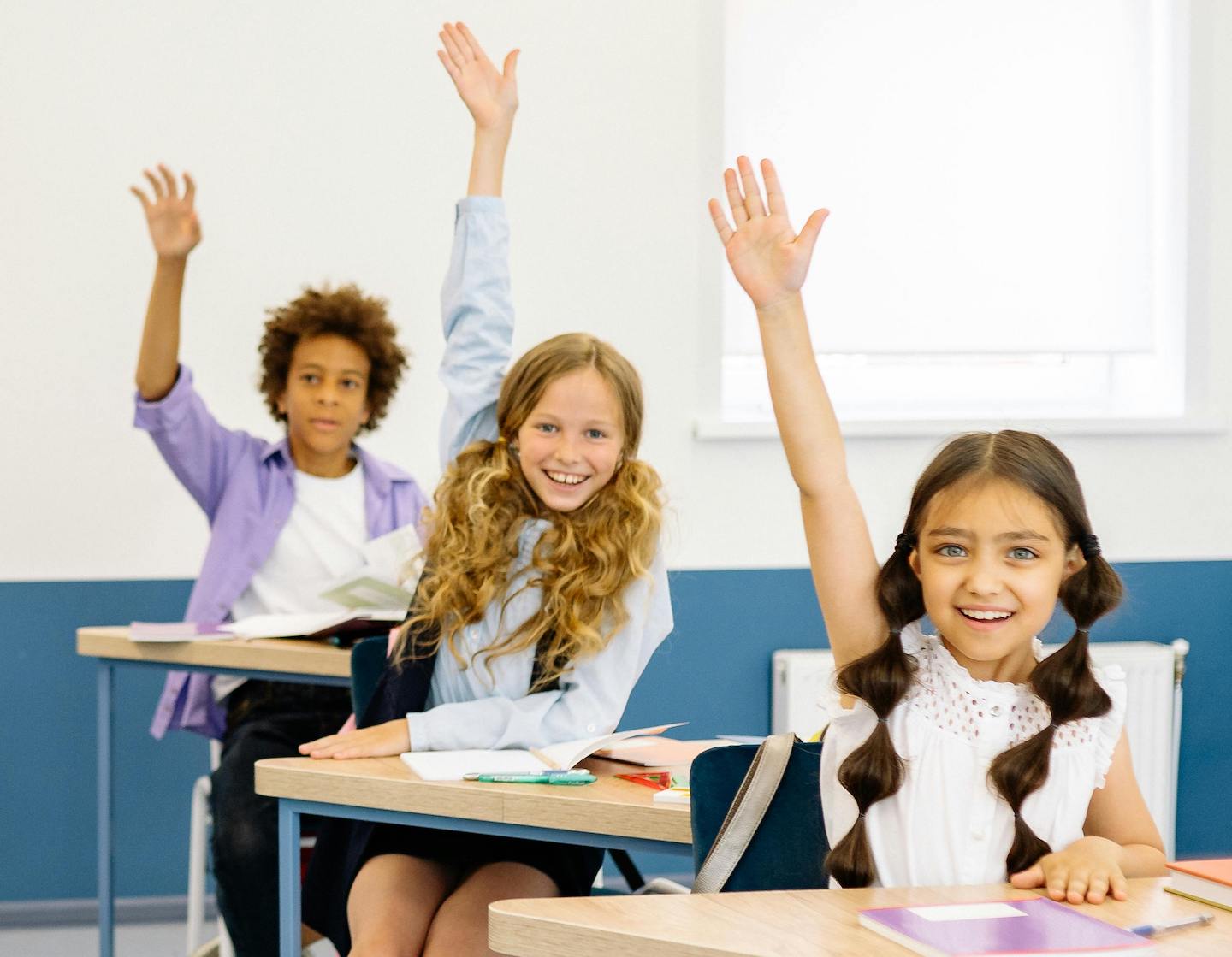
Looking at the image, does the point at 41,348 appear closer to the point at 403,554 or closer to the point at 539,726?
the point at 403,554

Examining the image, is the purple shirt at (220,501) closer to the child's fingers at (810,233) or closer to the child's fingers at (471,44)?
the child's fingers at (471,44)

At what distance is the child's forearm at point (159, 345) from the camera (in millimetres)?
2951

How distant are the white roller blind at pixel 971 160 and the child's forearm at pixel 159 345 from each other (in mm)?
1413

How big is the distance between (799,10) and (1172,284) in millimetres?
1245

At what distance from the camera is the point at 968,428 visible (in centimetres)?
375

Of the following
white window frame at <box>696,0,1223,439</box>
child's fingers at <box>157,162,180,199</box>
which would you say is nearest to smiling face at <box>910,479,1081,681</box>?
child's fingers at <box>157,162,180,199</box>

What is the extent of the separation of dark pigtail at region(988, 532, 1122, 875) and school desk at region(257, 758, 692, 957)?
40 cm

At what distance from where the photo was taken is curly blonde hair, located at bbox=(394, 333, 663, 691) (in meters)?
2.09

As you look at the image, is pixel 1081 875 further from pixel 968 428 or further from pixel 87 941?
pixel 87 941

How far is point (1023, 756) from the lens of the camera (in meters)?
1.46

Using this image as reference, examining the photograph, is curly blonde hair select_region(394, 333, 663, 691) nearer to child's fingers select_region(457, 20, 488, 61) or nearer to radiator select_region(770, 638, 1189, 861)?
child's fingers select_region(457, 20, 488, 61)

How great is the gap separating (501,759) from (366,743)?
19 cm

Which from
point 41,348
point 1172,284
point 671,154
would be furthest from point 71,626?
point 1172,284

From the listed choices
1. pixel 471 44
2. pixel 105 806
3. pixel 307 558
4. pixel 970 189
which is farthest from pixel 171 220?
pixel 970 189
